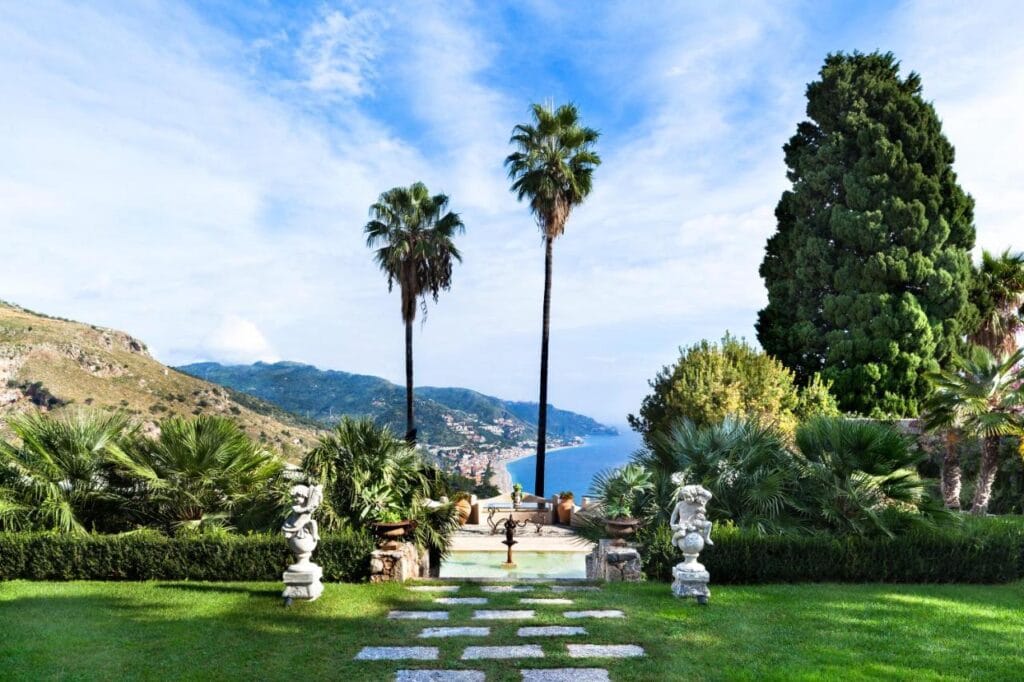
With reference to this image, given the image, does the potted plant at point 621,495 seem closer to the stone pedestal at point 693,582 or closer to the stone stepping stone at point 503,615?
the stone pedestal at point 693,582

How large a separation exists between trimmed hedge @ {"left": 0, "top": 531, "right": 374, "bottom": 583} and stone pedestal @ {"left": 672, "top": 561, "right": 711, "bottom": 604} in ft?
14.5

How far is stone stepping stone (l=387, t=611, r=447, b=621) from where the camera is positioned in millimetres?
6600

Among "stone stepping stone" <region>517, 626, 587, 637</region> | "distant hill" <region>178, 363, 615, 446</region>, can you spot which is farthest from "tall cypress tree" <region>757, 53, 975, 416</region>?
"distant hill" <region>178, 363, 615, 446</region>

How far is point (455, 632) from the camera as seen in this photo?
6086mm

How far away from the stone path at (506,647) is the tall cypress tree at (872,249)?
63.7 feet

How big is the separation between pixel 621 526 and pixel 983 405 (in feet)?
29.2

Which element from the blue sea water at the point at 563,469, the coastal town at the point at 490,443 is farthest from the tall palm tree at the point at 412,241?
the blue sea water at the point at 563,469

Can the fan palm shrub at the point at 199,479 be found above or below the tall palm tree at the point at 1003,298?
below

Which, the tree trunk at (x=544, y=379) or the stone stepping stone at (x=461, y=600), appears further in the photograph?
the tree trunk at (x=544, y=379)

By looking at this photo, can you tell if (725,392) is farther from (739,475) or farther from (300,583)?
(300,583)

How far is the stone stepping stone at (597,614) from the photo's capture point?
6.66 m

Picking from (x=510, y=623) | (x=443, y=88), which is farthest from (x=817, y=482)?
(x=443, y=88)

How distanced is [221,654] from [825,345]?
77.6 ft

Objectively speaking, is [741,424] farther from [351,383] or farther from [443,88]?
[351,383]
